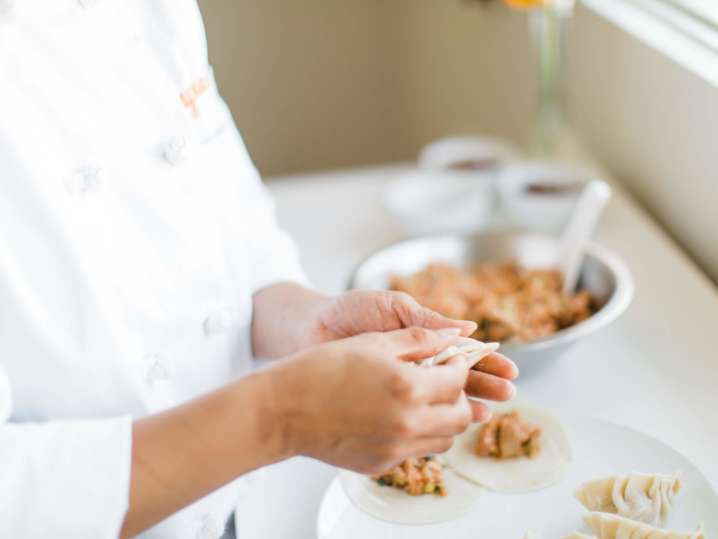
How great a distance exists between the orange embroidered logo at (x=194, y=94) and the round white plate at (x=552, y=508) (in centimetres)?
40

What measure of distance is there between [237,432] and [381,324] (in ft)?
0.73

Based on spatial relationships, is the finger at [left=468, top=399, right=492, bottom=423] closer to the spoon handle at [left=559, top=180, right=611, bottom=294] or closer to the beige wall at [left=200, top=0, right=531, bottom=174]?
the spoon handle at [left=559, top=180, right=611, bottom=294]

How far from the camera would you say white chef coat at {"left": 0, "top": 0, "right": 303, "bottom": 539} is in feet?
2.00

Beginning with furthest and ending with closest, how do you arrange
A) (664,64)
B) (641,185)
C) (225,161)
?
1. (641,185)
2. (664,64)
3. (225,161)

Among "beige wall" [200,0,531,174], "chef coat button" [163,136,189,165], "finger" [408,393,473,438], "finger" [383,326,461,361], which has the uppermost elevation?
"chef coat button" [163,136,189,165]

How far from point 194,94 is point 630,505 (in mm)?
569

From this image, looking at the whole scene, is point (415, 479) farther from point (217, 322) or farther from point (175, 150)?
point (175, 150)

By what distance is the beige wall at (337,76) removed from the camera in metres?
2.49

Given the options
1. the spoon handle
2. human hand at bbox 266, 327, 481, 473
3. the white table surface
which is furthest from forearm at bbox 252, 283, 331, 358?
the spoon handle

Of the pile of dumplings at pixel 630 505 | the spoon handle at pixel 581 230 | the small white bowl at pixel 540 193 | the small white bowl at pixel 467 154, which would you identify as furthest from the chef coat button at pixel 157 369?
the small white bowl at pixel 467 154

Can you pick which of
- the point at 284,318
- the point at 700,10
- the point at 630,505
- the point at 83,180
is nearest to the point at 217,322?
the point at 284,318

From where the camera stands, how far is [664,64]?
1.21m

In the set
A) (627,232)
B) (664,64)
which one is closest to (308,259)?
(627,232)

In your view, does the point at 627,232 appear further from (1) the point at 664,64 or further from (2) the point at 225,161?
(2) the point at 225,161
